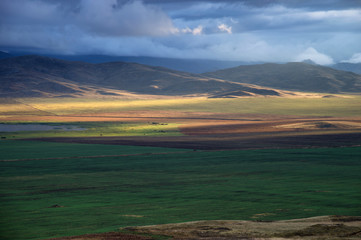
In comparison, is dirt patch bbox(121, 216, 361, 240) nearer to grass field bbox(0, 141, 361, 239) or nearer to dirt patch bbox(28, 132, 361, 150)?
grass field bbox(0, 141, 361, 239)

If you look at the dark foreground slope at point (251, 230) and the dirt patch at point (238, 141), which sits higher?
the dirt patch at point (238, 141)

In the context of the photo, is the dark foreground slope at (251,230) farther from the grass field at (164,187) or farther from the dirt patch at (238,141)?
the dirt patch at (238,141)

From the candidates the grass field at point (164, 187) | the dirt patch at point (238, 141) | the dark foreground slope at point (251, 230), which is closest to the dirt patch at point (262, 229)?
the dark foreground slope at point (251, 230)

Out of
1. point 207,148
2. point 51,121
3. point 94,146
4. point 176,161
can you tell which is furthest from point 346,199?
point 51,121

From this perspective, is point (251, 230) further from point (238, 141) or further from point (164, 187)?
point (238, 141)

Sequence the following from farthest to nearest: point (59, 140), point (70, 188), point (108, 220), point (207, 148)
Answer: point (59, 140) → point (207, 148) → point (70, 188) → point (108, 220)

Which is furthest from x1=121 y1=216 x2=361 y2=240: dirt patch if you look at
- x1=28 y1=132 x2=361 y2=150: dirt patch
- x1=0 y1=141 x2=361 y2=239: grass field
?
x1=28 y1=132 x2=361 y2=150: dirt patch

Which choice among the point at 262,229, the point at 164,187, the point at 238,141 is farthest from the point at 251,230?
the point at 238,141

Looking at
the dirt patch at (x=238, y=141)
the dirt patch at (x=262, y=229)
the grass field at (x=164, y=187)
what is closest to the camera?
the dirt patch at (x=262, y=229)

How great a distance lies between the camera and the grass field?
38531 millimetres

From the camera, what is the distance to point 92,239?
99.6 ft

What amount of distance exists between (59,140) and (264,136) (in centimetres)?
4017

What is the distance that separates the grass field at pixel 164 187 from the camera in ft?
126

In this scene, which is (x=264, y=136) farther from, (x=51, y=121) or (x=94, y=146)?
(x=51, y=121)
